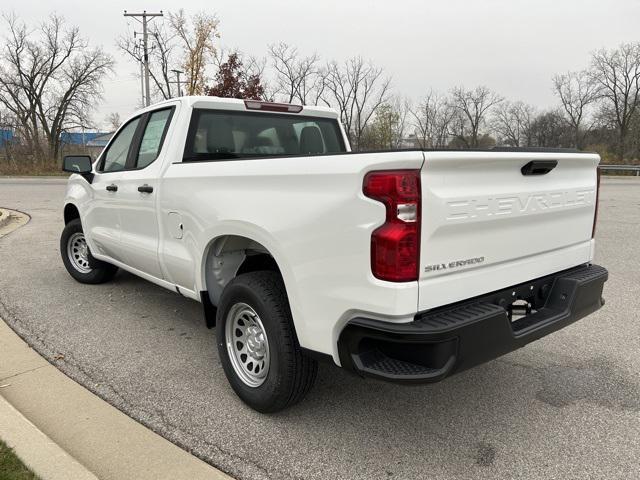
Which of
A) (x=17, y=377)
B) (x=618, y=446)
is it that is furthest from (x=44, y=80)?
(x=618, y=446)

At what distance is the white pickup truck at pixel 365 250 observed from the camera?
6.99ft

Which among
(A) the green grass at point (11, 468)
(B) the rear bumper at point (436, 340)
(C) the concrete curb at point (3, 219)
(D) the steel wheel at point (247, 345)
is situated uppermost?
(B) the rear bumper at point (436, 340)

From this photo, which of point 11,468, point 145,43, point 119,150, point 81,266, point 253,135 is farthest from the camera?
point 145,43

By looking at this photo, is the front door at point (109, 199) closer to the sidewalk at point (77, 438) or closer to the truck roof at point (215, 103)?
the truck roof at point (215, 103)

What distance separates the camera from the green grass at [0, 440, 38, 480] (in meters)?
2.29

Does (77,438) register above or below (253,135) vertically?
below

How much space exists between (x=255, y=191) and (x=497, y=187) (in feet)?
4.17

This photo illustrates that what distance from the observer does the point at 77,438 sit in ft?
8.89

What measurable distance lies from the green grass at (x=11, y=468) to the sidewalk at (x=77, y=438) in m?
0.03

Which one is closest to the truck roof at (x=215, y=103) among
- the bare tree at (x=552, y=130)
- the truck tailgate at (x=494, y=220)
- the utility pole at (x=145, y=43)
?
the truck tailgate at (x=494, y=220)

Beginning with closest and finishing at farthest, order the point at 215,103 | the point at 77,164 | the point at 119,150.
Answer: the point at 215,103 < the point at 119,150 < the point at 77,164

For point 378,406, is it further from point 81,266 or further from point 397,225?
point 81,266

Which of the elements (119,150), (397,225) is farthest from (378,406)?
(119,150)

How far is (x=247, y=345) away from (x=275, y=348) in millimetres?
439
